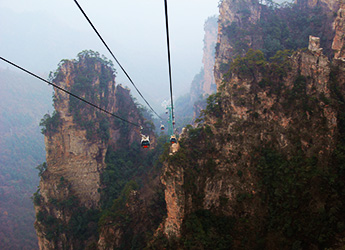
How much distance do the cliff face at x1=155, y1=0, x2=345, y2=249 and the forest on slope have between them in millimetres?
39486

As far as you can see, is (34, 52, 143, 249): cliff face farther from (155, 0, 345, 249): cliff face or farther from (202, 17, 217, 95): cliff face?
(202, 17, 217, 95): cliff face

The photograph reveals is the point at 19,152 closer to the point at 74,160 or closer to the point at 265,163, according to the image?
the point at 74,160

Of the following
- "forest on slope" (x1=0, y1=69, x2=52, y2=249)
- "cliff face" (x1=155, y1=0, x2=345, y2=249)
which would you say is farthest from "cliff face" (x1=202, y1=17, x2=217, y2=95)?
"forest on slope" (x1=0, y1=69, x2=52, y2=249)

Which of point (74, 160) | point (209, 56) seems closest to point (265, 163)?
point (74, 160)

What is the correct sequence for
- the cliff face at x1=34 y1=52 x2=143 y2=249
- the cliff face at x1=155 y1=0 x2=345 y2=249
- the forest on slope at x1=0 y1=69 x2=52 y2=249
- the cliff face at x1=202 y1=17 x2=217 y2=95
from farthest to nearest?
1. the cliff face at x1=202 y1=17 x2=217 y2=95
2. the forest on slope at x1=0 y1=69 x2=52 y2=249
3. the cliff face at x1=34 y1=52 x2=143 y2=249
4. the cliff face at x1=155 y1=0 x2=345 y2=249

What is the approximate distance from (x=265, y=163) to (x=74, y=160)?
23.9 meters

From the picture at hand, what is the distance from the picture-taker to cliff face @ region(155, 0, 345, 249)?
1471cm

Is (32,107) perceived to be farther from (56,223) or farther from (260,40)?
(260,40)

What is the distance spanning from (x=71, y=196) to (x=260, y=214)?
22504mm

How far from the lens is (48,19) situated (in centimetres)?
18038

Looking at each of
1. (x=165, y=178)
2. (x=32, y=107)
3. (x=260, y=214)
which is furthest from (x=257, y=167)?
(x=32, y=107)

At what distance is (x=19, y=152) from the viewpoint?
6775cm

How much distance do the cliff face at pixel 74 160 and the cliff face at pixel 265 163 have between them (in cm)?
1477

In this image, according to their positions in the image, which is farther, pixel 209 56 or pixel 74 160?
pixel 209 56
